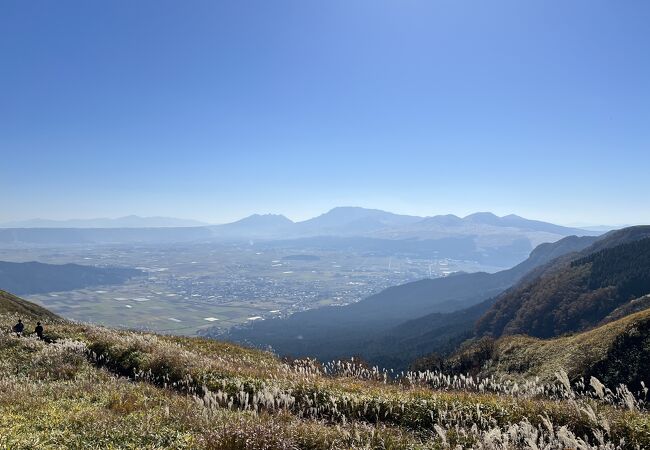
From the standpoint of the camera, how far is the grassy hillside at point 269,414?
7906mm

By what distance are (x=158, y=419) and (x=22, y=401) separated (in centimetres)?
458

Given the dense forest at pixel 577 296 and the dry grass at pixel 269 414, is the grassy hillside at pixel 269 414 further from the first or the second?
the dense forest at pixel 577 296

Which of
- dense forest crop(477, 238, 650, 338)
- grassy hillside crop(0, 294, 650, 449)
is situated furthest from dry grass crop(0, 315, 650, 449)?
dense forest crop(477, 238, 650, 338)

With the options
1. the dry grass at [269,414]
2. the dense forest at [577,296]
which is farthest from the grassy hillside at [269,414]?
the dense forest at [577,296]

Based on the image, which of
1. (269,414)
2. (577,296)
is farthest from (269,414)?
(577,296)

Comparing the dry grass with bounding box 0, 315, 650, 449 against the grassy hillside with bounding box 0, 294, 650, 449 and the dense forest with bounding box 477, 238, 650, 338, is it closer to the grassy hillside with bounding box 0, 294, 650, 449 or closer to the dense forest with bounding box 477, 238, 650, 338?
the grassy hillside with bounding box 0, 294, 650, 449

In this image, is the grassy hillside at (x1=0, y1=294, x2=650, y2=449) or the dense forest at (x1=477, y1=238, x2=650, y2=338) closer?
the grassy hillside at (x1=0, y1=294, x2=650, y2=449)

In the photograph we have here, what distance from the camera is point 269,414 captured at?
10094mm

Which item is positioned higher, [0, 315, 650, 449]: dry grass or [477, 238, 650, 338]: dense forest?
[0, 315, 650, 449]: dry grass

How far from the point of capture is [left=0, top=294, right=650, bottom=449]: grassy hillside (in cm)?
791

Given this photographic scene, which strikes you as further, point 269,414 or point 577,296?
point 577,296

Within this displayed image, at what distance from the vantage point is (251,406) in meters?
11.2

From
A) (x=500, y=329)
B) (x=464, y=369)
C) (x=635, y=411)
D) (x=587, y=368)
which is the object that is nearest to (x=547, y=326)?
(x=500, y=329)

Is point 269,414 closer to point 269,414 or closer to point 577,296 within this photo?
point 269,414
